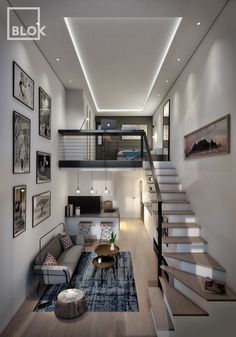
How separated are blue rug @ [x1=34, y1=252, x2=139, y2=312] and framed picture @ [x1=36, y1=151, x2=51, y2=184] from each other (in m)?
2.38

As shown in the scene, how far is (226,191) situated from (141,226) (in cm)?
613

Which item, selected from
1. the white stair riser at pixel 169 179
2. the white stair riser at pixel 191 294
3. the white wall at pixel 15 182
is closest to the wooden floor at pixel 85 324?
the white wall at pixel 15 182

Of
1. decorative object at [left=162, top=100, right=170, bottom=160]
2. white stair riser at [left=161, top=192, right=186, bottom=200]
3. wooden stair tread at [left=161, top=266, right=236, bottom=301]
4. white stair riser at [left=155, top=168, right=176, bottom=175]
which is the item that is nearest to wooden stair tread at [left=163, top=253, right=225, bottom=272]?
wooden stair tread at [left=161, top=266, right=236, bottom=301]

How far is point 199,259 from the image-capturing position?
3643 mm

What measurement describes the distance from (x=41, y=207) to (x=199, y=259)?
346 centimetres

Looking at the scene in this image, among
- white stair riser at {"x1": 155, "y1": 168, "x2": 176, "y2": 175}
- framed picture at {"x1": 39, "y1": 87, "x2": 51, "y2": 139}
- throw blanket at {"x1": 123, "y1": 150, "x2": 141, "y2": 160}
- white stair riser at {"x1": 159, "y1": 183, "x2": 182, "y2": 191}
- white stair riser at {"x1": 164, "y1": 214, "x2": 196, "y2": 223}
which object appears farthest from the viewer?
throw blanket at {"x1": 123, "y1": 150, "x2": 141, "y2": 160}

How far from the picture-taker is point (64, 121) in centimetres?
685

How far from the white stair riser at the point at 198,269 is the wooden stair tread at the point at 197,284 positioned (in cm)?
7

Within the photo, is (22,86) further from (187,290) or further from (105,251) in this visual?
(187,290)

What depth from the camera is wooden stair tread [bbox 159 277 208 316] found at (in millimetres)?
2867

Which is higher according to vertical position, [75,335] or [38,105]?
[38,105]

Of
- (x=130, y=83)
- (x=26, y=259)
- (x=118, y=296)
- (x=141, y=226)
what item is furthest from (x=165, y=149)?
(x=26, y=259)

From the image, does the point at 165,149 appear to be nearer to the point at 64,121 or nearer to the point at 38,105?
the point at 64,121

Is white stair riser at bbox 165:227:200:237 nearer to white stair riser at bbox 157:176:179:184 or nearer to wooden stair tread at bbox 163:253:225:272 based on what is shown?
wooden stair tread at bbox 163:253:225:272
